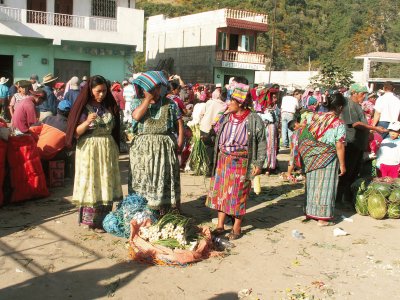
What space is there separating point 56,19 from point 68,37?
3.29 feet

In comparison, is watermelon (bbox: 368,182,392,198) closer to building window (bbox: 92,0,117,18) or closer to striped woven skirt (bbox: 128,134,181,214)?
striped woven skirt (bbox: 128,134,181,214)

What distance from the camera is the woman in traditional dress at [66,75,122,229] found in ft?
16.2

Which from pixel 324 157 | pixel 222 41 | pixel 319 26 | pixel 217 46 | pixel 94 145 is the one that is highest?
pixel 319 26

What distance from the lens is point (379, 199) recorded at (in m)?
6.48

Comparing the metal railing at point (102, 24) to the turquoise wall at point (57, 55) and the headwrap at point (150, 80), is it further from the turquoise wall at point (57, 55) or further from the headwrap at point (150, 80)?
the headwrap at point (150, 80)

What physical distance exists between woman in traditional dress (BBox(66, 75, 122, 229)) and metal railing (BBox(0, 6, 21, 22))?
15.8 metres

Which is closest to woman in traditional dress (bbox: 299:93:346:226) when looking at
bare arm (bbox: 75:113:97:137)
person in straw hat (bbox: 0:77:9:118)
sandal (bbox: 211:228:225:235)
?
sandal (bbox: 211:228:225:235)

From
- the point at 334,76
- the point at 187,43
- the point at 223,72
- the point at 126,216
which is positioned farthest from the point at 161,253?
the point at 187,43

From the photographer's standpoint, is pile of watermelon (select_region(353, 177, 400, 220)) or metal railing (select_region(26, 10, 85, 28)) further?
metal railing (select_region(26, 10, 85, 28))

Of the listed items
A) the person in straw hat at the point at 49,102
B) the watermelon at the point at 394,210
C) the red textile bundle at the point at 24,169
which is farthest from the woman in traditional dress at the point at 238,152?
the person in straw hat at the point at 49,102

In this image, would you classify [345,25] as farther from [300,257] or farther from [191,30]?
[300,257]

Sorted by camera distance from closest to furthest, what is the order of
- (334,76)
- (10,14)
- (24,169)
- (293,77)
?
1. (24,169)
2. (10,14)
3. (334,76)
4. (293,77)

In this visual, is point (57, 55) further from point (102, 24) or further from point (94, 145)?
point (94, 145)

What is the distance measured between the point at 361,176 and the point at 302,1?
5407cm
